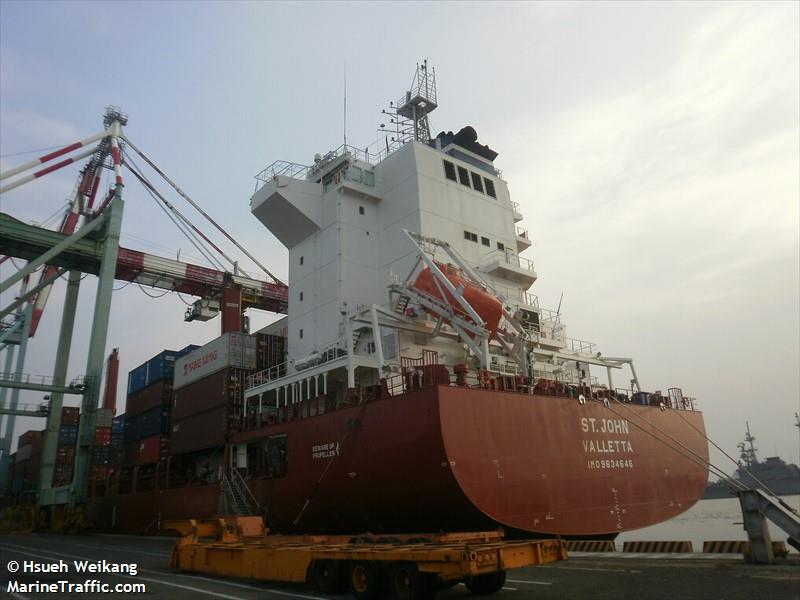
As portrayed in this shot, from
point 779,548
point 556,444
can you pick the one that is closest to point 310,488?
point 556,444

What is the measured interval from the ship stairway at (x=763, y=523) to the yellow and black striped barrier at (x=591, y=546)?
13.3 feet

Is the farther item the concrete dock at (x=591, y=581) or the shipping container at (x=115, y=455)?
the shipping container at (x=115, y=455)

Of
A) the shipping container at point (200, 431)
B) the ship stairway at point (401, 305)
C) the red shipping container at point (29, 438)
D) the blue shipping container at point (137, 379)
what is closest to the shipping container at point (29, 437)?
the red shipping container at point (29, 438)

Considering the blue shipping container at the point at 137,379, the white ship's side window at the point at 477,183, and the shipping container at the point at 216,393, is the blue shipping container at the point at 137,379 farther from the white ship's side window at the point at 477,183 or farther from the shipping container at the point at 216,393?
the white ship's side window at the point at 477,183

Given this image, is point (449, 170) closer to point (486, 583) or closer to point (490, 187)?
point (490, 187)

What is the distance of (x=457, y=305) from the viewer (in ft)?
57.5

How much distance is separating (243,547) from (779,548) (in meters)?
9.65

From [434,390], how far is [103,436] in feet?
91.3

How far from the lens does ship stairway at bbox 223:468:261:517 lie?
1988 cm

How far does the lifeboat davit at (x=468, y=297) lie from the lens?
57.0ft

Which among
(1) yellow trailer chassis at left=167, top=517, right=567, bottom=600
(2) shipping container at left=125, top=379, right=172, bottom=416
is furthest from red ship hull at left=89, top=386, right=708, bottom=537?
(2) shipping container at left=125, top=379, right=172, bottom=416

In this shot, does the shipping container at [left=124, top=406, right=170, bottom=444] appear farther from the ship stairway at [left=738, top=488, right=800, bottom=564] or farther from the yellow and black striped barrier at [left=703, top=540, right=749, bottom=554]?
the ship stairway at [left=738, top=488, right=800, bottom=564]

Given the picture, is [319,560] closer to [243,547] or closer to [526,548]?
[243,547]

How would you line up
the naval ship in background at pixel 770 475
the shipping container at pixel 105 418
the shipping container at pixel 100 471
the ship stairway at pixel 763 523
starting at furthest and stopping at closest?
1. the naval ship in background at pixel 770 475
2. the shipping container at pixel 105 418
3. the shipping container at pixel 100 471
4. the ship stairway at pixel 763 523
